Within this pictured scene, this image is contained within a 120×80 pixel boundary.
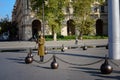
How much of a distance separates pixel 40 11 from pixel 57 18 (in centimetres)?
374

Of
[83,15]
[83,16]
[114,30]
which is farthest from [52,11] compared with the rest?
[114,30]

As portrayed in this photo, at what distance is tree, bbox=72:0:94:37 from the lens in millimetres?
66375

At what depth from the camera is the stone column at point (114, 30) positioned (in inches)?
879

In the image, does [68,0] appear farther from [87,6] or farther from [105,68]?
[105,68]

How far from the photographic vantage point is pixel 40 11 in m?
63.8

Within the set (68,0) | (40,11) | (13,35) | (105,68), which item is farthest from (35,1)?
(105,68)

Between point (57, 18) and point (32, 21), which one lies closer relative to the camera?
point (57, 18)

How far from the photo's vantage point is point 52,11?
208 ft

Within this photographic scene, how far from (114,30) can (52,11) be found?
41.4m

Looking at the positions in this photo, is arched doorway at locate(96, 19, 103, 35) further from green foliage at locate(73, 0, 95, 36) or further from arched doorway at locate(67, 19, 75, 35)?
green foliage at locate(73, 0, 95, 36)

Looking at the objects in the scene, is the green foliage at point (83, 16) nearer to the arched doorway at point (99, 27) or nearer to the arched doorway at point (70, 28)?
the arched doorway at point (70, 28)

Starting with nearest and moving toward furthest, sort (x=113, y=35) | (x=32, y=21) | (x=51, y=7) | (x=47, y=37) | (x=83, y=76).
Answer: (x=83, y=76) → (x=113, y=35) → (x=51, y=7) → (x=47, y=37) → (x=32, y=21)

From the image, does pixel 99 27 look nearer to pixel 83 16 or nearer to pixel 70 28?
pixel 70 28

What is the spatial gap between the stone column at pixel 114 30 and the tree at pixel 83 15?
143 feet
